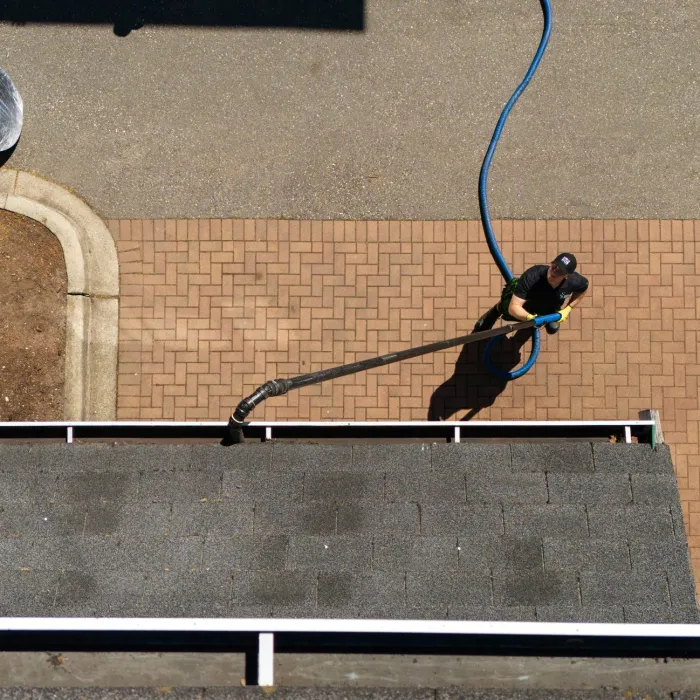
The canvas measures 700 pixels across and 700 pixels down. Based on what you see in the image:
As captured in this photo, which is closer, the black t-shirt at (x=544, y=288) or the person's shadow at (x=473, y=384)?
the black t-shirt at (x=544, y=288)

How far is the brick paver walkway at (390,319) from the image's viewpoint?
28.5 feet

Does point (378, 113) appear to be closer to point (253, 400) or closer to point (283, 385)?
point (283, 385)

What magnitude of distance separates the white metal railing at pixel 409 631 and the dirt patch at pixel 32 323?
491 centimetres

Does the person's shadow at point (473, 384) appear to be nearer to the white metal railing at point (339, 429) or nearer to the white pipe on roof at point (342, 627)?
the white metal railing at point (339, 429)

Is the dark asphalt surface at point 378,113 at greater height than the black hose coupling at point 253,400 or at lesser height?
greater

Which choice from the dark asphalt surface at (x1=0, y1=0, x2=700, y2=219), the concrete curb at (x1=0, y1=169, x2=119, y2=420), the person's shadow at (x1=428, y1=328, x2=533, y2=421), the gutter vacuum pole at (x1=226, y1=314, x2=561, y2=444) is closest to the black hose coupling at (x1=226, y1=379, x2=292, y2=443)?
the gutter vacuum pole at (x1=226, y1=314, x2=561, y2=444)

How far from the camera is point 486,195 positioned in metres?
8.91

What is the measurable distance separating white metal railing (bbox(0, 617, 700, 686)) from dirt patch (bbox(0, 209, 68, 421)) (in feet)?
16.1

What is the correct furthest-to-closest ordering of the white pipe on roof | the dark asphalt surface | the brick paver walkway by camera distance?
the dark asphalt surface
the brick paver walkway
the white pipe on roof

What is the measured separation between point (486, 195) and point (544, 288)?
1994 millimetres

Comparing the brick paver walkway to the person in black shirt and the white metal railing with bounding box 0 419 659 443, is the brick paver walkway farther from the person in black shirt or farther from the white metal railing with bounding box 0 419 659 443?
the white metal railing with bounding box 0 419 659 443

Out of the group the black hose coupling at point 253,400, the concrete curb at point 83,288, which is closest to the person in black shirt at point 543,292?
the black hose coupling at point 253,400

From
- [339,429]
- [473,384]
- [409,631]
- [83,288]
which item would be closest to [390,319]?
[473,384]

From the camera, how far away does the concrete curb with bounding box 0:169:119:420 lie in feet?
28.7
